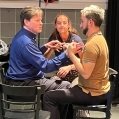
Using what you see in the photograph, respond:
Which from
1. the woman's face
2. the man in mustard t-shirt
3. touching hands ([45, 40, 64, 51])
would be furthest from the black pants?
the woman's face

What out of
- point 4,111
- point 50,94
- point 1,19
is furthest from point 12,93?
point 1,19

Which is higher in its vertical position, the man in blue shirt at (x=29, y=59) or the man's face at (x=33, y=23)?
the man's face at (x=33, y=23)

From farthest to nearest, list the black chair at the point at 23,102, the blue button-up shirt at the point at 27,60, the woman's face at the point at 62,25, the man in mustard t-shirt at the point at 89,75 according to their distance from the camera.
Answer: the woman's face at the point at 62,25
the blue button-up shirt at the point at 27,60
the man in mustard t-shirt at the point at 89,75
the black chair at the point at 23,102

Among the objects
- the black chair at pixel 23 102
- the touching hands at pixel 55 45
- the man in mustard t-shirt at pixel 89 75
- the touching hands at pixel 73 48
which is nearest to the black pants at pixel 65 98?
the man in mustard t-shirt at pixel 89 75

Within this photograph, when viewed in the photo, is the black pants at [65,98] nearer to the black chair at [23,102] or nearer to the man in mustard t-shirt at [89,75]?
the man in mustard t-shirt at [89,75]

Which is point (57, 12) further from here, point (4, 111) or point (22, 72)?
point (4, 111)

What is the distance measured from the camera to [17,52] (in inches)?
112

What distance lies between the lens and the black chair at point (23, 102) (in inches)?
94.6

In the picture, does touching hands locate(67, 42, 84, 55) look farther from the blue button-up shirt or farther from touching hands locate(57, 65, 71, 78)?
touching hands locate(57, 65, 71, 78)

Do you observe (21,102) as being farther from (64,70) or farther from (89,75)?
(64,70)

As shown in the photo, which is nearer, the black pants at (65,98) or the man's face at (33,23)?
the black pants at (65,98)

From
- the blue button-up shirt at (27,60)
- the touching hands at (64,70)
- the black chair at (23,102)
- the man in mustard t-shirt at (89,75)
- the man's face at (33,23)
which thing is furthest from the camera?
the touching hands at (64,70)

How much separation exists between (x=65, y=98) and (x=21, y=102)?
412mm

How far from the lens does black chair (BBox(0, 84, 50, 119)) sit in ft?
7.88
